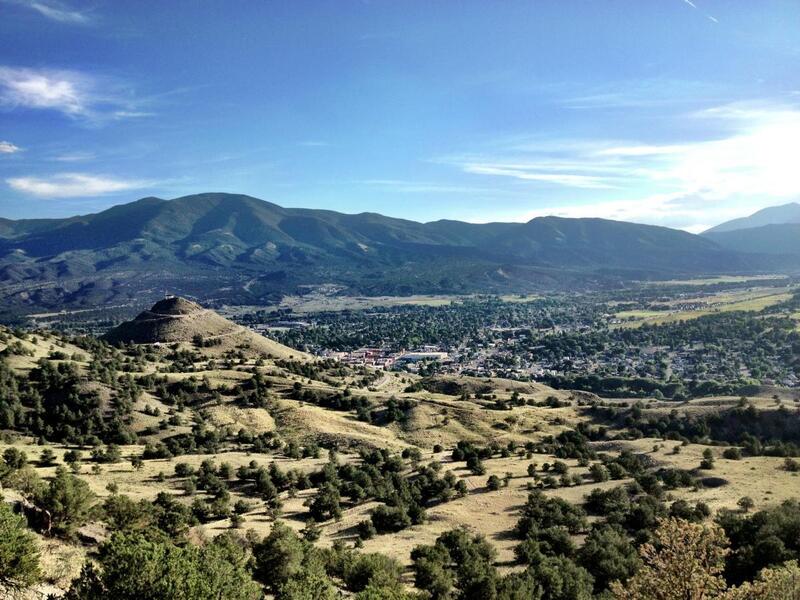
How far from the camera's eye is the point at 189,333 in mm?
131125

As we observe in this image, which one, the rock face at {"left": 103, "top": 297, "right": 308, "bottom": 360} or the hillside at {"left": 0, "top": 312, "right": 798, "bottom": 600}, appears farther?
the rock face at {"left": 103, "top": 297, "right": 308, "bottom": 360}

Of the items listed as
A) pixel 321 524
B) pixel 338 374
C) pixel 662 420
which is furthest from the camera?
pixel 338 374

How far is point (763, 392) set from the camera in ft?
318

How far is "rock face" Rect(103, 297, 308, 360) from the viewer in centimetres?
12550

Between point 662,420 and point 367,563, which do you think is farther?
point 662,420

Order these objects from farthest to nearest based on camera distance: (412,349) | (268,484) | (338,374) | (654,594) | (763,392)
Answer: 1. (412,349)
2. (338,374)
3. (763,392)
4. (268,484)
5. (654,594)

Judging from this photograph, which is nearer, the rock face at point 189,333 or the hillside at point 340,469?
the hillside at point 340,469

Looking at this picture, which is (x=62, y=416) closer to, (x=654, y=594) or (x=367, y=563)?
(x=367, y=563)

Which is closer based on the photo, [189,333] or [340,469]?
[340,469]

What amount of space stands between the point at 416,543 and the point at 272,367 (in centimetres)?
7243

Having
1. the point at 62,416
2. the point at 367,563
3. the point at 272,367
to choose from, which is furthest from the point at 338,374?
the point at 367,563

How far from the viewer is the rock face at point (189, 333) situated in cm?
12550

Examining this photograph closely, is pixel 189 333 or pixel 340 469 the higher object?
pixel 189 333

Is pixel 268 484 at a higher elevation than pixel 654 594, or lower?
lower
